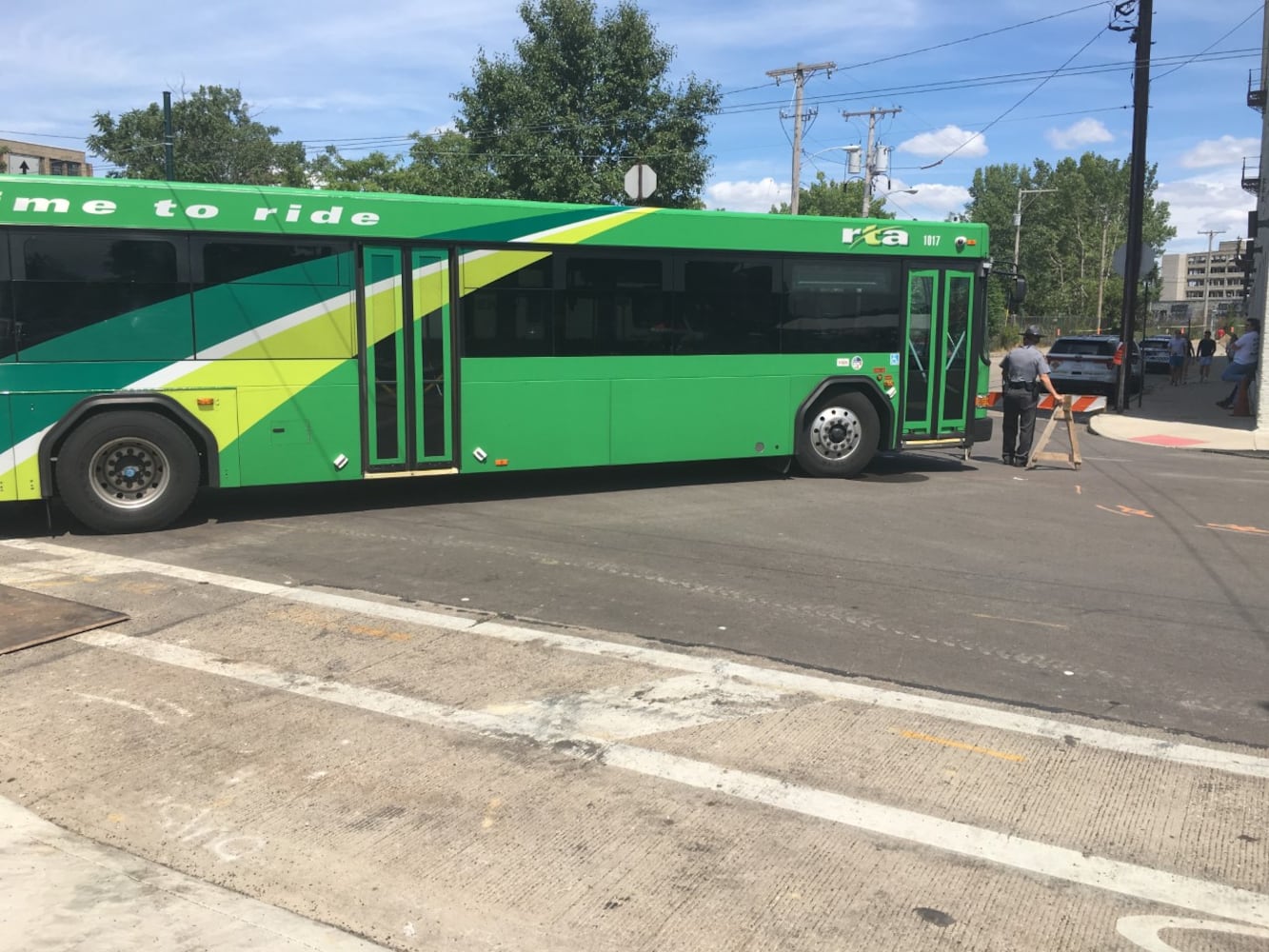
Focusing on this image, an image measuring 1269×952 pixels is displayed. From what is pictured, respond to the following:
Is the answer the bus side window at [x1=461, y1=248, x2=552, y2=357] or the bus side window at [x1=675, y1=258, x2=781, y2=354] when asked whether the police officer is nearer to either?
the bus side window at [x1=675, y1=258, x2=781, y2=354]

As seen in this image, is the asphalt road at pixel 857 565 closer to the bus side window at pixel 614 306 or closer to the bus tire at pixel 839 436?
the bus tire at pixel 839 436

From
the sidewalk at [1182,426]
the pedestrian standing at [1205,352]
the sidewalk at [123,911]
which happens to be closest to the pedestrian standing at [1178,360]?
the pedestrian standing at [1205,352]

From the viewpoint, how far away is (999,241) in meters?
99.4

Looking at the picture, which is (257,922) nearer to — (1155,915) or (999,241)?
(1155,915)

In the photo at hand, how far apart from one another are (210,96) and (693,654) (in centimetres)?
6707

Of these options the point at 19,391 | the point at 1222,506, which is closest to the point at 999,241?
the point at 1222,506

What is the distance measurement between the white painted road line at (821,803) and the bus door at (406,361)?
14.3 feet

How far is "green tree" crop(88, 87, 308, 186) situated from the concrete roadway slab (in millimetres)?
53007

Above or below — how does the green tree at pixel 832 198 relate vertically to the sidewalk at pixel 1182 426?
above

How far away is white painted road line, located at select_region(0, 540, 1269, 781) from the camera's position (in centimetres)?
464

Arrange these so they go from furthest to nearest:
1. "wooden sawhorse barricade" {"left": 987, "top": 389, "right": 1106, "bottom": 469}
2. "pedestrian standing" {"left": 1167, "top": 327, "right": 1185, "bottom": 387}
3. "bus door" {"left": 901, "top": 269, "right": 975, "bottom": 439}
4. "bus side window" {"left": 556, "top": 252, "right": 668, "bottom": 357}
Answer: "pedestrian standing" {"left": 1167, "top": 327, "right": 1185, "bottom": 387} → "wooden sawhorse barricade" {"left": 987, "top": 389, "right": 1106, "bottom": 469} → "bus door" {"left": 901, "top": 269, "right": 975, "bottom": 439} → "bus side window" {"left": 556, "top": 252, "right": 668, "bottom": 357}

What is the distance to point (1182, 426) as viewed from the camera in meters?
19.9

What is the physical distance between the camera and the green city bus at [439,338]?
8.68 meters

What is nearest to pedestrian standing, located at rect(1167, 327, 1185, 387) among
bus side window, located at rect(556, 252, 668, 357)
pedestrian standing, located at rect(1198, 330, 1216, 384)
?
pedestrian standing, located at rect(1198, 330, 1216, 384)
